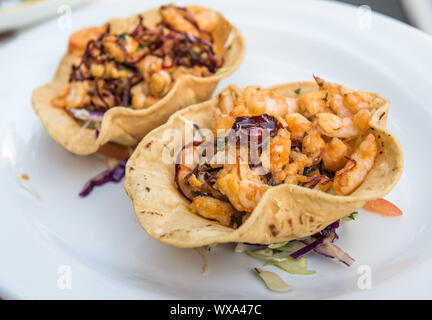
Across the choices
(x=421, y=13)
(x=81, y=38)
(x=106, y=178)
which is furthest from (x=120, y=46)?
(x=421, y=13)

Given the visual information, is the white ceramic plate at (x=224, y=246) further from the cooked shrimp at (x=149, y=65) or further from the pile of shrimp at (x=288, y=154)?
the cooked shrimp at (x=149, y=65)

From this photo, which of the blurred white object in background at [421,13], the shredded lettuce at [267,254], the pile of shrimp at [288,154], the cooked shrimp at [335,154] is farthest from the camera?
the blurred white object in background at [421,13]

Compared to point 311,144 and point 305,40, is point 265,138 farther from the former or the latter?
point 305,40

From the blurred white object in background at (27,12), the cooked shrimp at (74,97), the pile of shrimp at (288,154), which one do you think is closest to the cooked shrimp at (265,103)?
the pile of shrimp at (288,154)

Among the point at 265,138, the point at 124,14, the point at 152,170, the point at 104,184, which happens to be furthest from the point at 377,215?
the point at 124,14

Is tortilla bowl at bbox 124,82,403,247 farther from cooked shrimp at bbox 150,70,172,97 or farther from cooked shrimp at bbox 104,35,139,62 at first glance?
cooked shrimp at bbox 104,35,139,62

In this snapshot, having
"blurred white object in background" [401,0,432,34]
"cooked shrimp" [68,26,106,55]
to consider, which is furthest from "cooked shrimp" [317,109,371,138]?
"blurred white object in background" [401,0,432,34]
